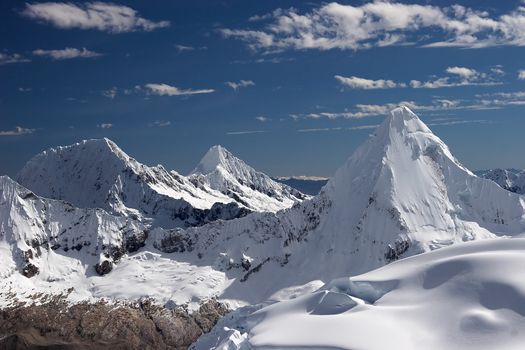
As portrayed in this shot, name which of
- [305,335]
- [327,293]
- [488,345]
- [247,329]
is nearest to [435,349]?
[488,345]

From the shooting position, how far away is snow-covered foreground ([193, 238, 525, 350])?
11412cm

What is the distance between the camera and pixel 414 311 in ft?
417

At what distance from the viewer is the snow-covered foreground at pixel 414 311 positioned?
11412 centimetres

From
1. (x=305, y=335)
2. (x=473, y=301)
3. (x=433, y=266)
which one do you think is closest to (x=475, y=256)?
(x=433, y=266)

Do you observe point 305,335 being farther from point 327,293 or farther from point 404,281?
point 404,281

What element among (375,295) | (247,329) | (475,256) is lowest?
(247,329)

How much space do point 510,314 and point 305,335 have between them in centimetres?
3752

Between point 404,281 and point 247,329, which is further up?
point 404,281

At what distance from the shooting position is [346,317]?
128m

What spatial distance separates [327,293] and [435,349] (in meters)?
35.2

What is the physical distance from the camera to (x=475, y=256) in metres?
142

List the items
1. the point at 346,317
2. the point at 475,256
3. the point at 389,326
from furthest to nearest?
the point at 475,256 → the point at 346,317 → the point at 389,326

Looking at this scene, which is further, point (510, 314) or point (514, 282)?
point (514, 282)

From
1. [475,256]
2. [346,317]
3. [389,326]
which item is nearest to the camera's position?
[389,326]
